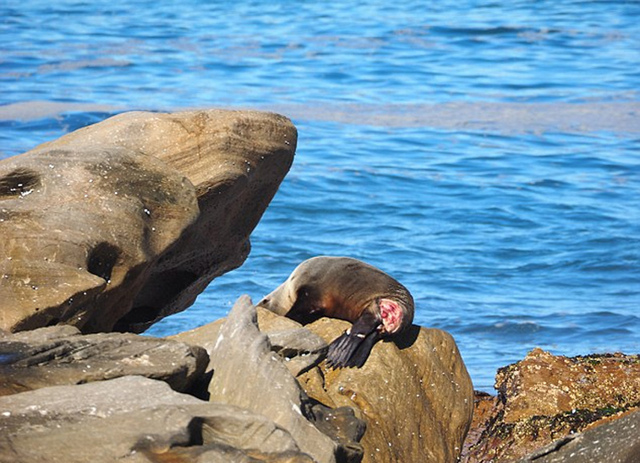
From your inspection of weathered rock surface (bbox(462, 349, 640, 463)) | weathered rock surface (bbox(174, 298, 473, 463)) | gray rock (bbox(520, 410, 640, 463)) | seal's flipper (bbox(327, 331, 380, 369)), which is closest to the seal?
weathered rock surface (bbox(174, 298, 473, 463))

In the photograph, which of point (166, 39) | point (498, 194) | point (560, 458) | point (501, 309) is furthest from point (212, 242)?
point (166, 39)

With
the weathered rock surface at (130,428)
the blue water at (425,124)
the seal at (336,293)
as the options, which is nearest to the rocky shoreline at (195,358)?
the weathered rock surface at (130,428)

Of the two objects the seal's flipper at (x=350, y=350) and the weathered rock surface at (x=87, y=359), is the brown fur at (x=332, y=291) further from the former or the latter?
the weathered rock surface at (x=87, y=359)

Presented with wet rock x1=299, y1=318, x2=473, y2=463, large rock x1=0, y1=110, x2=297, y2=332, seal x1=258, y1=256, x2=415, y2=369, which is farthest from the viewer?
seal x1=258, y1=256, x2=415, y2=369

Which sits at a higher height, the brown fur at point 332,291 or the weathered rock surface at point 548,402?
the brown fur at point 332,291

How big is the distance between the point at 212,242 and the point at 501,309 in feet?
14.6

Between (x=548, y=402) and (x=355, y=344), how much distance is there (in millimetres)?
980

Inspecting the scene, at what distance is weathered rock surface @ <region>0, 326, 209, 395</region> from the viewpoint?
3.84 meters

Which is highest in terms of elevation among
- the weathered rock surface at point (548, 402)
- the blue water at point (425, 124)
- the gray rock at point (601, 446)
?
the gray rock at point (601, 446)

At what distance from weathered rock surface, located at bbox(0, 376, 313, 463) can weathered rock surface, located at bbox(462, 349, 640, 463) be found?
1.90 m

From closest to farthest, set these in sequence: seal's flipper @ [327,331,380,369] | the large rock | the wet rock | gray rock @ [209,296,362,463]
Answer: gray rock @ [209,296,362,463] → the large rock → the wet rock → seal's flipper @ [327,331,380,369]

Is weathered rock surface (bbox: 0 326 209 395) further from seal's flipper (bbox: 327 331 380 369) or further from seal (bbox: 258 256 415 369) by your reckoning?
seal (bbox: 258 256 415 369)

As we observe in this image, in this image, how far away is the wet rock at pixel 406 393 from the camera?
17.3 feet

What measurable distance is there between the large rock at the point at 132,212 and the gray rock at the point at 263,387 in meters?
0.74
